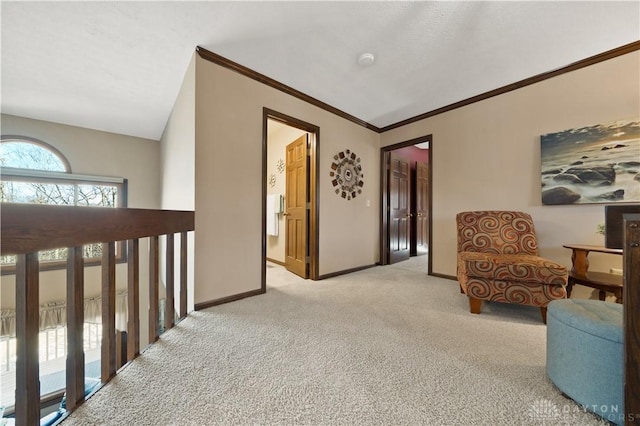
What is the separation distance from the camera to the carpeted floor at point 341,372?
39.3 inches

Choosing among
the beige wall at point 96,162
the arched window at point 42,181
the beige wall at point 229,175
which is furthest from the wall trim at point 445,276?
the arched window at point 42,181

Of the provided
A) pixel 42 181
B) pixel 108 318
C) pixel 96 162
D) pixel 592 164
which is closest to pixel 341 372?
pixel 108 318

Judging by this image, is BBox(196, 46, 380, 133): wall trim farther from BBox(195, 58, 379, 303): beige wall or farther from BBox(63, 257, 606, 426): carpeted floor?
BBox(63, 257, 606, 426): carpeted floor

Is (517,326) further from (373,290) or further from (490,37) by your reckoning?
(490,37)

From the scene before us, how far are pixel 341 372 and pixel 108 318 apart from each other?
→ 4.17 feet

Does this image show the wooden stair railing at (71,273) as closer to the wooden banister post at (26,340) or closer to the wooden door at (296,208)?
the wooden banister post at (26,340)

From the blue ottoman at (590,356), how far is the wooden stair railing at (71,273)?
2207 mm

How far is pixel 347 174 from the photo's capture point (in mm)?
3512

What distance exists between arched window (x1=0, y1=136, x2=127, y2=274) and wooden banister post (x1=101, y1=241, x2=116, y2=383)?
10.5ft

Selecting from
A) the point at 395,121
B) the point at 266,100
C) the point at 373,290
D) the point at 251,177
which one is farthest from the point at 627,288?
the point at 395,121

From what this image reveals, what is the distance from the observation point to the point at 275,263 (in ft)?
14.0

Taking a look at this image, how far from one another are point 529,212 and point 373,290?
195 centimetres

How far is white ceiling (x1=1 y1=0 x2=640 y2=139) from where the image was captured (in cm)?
170

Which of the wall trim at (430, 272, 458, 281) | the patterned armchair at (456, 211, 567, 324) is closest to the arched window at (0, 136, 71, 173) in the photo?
the patterned armchair at (456, 211, 567, 324)
